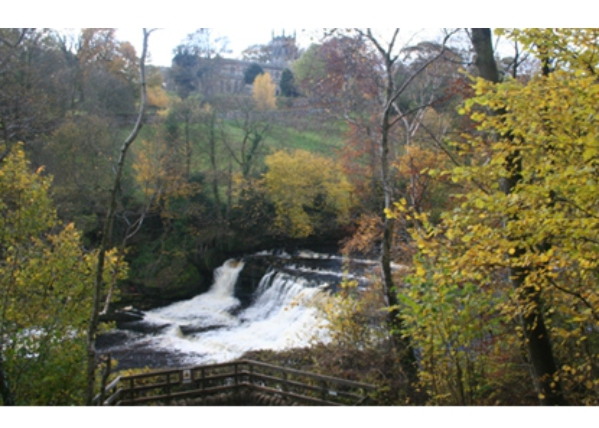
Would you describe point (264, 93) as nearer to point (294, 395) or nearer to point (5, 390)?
point (294, 395)

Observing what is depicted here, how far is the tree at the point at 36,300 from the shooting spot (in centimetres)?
359

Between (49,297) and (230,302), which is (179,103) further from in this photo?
(230,302)

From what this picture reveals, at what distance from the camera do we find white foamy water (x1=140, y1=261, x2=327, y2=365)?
657cm

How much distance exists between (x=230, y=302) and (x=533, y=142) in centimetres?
639

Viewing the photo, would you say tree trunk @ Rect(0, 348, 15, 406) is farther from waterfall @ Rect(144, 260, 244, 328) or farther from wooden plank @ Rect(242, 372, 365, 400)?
waterfall @ Rect(144, 260, 244, 328)

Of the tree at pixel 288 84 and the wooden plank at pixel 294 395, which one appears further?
the tree at pixel 288 84

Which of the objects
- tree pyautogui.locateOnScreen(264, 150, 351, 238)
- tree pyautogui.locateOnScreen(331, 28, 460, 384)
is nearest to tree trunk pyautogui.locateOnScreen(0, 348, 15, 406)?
tree pyautogui.locateOnScreen(331, 28, 460, 384)

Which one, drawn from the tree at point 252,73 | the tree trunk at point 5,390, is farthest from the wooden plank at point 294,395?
the tree at point 252,73

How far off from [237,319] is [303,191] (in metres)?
2.43

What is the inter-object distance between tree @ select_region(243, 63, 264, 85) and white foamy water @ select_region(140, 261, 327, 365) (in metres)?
2.89

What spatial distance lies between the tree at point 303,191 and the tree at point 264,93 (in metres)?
1.36

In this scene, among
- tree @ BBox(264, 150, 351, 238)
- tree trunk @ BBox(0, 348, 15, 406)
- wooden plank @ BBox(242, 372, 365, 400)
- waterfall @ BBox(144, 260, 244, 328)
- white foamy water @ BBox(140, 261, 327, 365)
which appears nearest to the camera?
tree trunk @ BBox(0, 348, 15, 406)

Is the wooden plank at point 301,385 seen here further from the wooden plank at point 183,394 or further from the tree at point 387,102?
the tree at point 387,102
